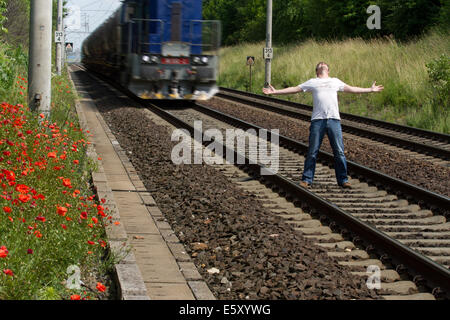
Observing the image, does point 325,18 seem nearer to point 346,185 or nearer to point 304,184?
point 346,185

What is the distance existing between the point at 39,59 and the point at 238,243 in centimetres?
526

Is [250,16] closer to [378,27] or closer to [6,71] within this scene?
[378,27]

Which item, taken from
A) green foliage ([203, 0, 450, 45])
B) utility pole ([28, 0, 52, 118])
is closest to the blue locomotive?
utility pole ([28, 0, 52, 118])

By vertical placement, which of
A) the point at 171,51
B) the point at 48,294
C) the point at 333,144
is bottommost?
the point at 48,294

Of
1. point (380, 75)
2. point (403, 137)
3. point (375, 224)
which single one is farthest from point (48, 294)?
point (380, 75)

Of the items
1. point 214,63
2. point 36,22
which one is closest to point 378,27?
point 214,63

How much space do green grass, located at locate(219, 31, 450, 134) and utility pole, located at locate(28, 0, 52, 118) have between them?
10005 millimetres

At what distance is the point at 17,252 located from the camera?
15.4ft

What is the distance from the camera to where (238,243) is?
21.8 feet

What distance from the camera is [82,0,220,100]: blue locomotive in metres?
19.9

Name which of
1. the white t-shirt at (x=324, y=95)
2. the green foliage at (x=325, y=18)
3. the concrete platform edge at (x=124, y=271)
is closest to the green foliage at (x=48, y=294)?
the concrete platform edge at (x=124, y=271)

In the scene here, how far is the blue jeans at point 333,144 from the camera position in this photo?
9281mm

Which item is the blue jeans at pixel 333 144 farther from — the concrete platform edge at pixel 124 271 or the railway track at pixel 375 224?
the concrete platform edge at pixel 124 271

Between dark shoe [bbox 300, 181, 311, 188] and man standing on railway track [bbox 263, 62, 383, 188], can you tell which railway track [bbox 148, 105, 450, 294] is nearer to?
dark shoe [bbox 300, 181, 311, 188]
